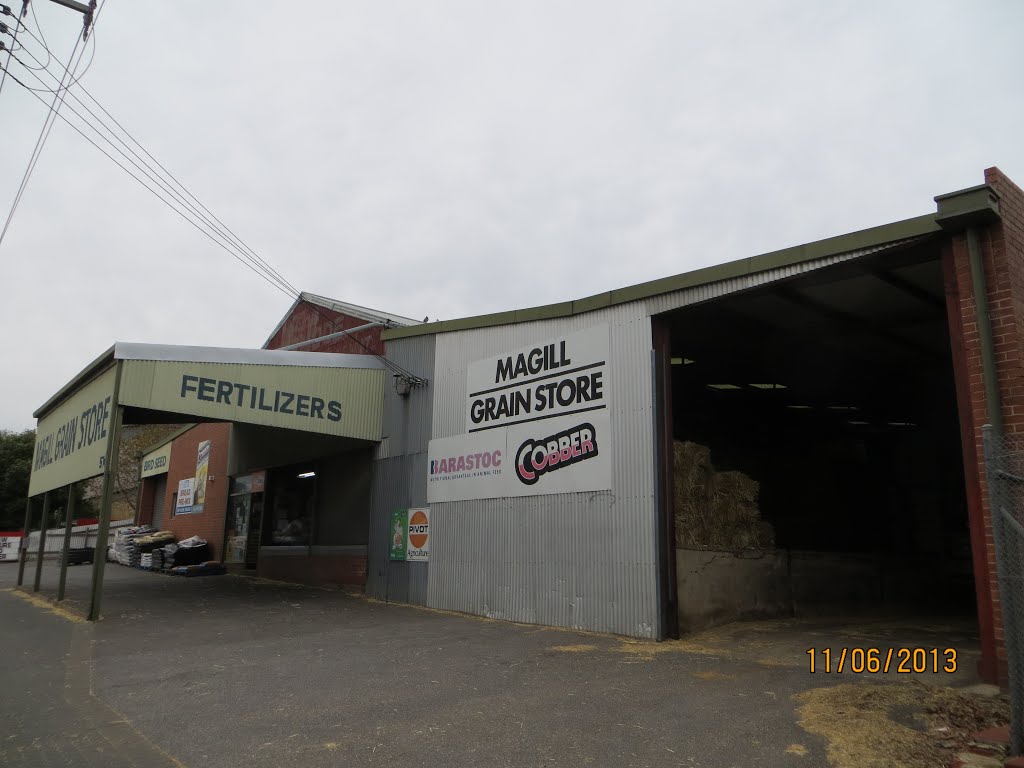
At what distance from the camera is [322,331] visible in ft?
69.4

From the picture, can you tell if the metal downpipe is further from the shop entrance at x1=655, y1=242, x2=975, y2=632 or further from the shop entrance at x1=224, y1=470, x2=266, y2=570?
the shop entrance at x1=224, y1=470, x2=266, y2=570

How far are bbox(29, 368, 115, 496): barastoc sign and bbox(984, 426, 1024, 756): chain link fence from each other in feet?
41.1

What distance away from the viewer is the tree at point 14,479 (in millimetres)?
44500

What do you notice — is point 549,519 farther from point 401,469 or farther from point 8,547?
point 8,547

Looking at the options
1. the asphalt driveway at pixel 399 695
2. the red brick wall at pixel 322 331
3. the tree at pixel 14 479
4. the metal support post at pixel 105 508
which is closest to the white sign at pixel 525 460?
the asphalt driveway at pixel 399 695

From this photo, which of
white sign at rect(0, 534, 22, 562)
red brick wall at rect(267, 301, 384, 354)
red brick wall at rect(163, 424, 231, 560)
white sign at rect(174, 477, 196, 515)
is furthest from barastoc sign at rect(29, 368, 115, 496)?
white sign at rect(0, 534, 22, 562)

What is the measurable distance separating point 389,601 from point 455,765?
992 cm

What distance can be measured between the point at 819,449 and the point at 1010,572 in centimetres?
1402

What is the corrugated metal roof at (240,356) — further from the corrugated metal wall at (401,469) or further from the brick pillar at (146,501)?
the brick pillar at (146,501)

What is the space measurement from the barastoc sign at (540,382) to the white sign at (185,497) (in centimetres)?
1700

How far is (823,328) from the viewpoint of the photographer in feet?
39.0

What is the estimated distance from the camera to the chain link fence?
4.64 meters

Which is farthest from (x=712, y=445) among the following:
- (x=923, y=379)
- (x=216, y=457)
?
(x=216, y=457)

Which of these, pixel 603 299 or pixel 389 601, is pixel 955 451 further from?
pixel 389 601
